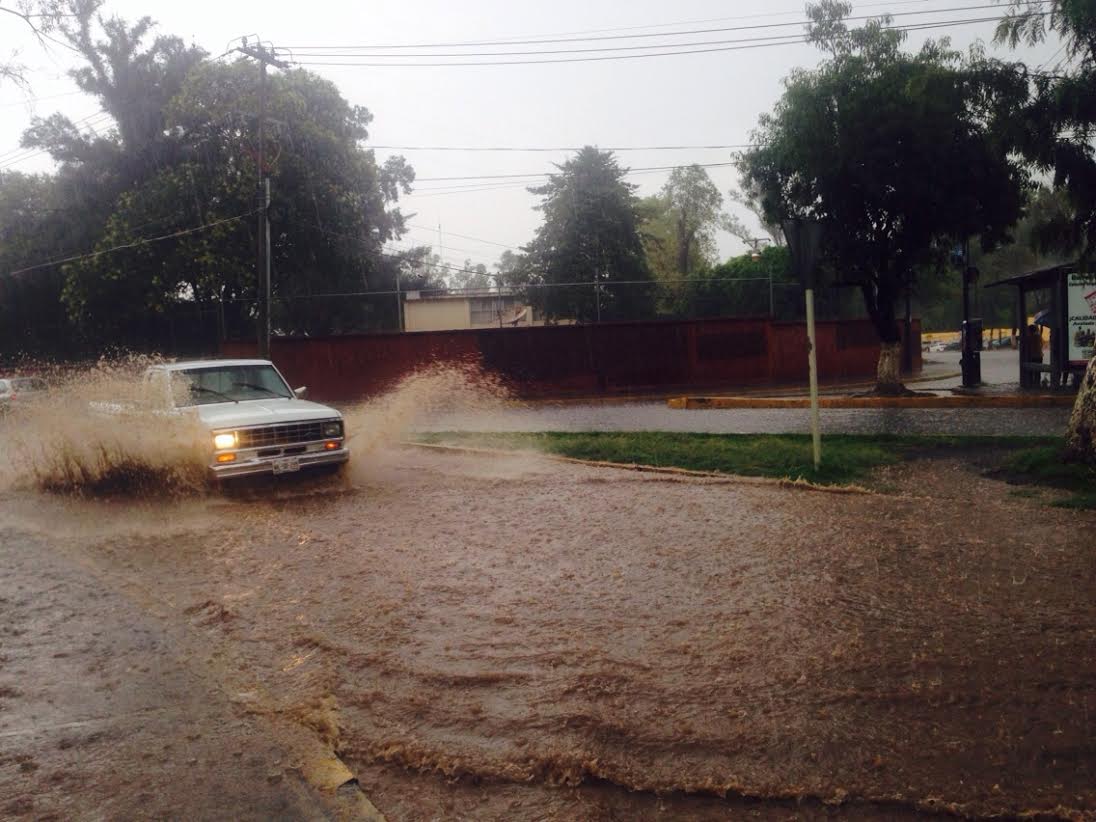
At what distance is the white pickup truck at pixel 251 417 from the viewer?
10094mm

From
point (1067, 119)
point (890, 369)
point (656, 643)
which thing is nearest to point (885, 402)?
point (890, 369)

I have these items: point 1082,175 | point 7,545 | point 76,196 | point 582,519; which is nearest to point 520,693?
point 582,519

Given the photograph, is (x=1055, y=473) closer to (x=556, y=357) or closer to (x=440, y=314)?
(x=556, y=357)

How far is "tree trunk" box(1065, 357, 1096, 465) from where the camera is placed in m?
9.40

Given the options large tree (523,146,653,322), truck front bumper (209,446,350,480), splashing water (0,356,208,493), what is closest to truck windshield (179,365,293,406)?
splashing water (0,356,208,493)

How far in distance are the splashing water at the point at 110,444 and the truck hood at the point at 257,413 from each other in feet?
0.72

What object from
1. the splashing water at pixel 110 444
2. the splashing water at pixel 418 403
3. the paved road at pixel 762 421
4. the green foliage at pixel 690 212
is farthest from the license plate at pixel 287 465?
the green foliage at pixel 690 212

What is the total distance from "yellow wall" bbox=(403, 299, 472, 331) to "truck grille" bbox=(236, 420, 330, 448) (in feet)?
106

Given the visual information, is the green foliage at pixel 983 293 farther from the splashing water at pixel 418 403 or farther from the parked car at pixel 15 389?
the parked car at pixel 15 389

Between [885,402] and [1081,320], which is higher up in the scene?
[1081,320]

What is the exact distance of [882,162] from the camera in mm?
19641

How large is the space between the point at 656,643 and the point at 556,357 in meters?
24.2

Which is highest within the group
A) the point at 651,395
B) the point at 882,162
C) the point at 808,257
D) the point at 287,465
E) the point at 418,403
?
the point at 882,162

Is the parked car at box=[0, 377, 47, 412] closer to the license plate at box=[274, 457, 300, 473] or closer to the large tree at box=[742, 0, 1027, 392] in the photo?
the license plate at box=[274, 457, 300, 473]
